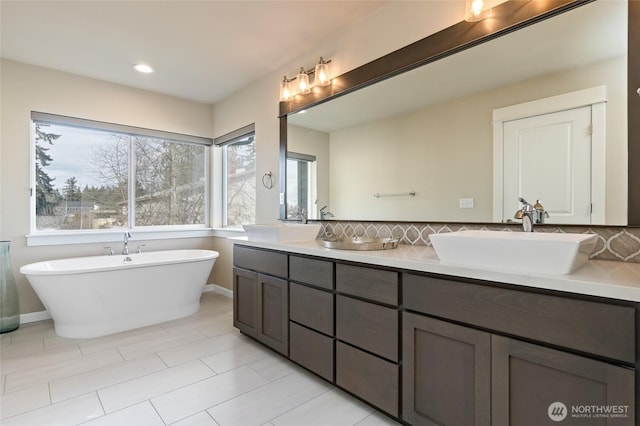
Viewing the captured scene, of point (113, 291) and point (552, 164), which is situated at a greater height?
point (552, 164)

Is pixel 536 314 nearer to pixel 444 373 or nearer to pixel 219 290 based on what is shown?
pixel 444 373

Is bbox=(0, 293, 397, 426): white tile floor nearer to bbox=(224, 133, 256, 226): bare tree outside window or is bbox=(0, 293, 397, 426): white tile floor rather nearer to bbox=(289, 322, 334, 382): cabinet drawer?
bbox=(289, 322, 334, 382): cabinet drawer

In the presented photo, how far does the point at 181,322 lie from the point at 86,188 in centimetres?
184

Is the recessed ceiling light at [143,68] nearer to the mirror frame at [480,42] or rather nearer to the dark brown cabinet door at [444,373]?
the mirror frame at [480,42]

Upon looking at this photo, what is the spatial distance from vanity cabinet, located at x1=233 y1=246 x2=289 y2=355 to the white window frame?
1706 millimetres

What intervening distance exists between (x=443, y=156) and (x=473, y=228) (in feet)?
1.58

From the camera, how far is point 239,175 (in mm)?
4191

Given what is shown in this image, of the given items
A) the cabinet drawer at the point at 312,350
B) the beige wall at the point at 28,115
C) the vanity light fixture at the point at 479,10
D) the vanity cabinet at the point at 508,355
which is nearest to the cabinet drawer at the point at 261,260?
the cabinet drawer at the point at 312,350

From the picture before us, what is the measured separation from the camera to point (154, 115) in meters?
3.90

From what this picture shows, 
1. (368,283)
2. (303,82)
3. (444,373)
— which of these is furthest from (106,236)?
(444,373)

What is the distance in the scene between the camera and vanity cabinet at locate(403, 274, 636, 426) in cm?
102

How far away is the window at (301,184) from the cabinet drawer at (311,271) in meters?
0.78

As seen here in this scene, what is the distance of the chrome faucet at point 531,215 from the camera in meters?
1.59

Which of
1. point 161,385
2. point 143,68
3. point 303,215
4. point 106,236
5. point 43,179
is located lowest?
point 161,385
